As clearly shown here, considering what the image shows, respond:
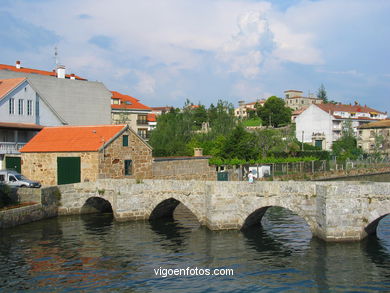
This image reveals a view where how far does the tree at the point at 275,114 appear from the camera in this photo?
134 meters

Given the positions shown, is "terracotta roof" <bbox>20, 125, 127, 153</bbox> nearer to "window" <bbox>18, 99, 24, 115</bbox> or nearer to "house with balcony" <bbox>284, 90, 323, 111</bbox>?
"window" <bbox>18, 99, 24, 115</bbox>

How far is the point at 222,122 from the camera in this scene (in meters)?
79.9

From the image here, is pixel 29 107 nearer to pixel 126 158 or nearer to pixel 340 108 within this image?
pixel 126 158

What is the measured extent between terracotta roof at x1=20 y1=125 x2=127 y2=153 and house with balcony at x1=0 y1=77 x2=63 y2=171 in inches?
84.7

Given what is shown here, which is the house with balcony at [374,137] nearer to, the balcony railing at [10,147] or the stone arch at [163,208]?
the stone arch at [163,208]

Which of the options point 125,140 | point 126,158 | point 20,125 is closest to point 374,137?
point 126,158

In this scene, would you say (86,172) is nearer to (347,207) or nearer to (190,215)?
(190,215)

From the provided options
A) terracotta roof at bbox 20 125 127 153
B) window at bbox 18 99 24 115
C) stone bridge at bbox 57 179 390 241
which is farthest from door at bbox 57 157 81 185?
window at bbox 18 99 24 115

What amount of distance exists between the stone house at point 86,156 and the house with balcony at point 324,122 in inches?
2601

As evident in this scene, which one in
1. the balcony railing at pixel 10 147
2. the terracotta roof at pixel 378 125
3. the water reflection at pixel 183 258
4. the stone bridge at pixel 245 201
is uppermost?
the terracotta roof at pixel 378 125

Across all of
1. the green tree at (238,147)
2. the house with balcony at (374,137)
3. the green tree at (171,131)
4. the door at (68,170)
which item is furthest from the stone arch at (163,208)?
the house with balcony at (374,137)

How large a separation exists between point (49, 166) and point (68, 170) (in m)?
2.70

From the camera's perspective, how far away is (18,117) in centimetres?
4931

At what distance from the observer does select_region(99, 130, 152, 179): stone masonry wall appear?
41.0 m
